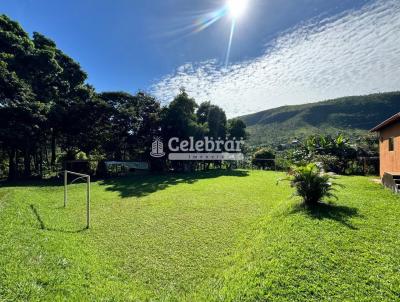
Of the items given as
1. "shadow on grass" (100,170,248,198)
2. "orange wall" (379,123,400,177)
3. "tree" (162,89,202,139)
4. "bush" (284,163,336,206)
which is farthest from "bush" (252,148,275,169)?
"bush" (284,163,336,206)

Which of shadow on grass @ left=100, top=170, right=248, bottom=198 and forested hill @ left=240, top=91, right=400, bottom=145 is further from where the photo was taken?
forested hill @ left=240, top=91, right=400, bottom=145

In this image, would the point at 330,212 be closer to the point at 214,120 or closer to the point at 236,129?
the point at 214,120

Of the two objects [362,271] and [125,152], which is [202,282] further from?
[125,152]

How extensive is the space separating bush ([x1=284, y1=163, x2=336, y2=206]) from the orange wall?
4506mm

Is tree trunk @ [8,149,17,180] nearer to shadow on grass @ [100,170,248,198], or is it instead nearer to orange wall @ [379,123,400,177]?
shadow on grass @ [100,170,248,198]

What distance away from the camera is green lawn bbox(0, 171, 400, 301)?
3330 mm

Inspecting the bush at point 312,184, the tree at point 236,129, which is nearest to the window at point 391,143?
the bush at point 312,184

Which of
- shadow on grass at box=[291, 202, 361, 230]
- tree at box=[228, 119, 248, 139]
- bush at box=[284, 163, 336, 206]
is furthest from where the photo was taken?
tree at box=[228, 119, 248, 139]

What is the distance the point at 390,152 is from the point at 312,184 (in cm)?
590

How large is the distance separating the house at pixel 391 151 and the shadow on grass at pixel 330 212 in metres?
3.16

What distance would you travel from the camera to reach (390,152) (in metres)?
10.2

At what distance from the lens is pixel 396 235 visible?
463 centimetres

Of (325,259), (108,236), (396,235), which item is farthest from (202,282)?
(396,235)

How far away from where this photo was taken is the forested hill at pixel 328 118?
130ft
